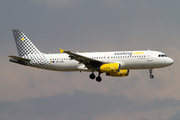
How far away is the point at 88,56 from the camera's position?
209 feet

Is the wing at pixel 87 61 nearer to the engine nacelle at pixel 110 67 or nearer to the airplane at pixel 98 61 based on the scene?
the airplane at pixel 98 61

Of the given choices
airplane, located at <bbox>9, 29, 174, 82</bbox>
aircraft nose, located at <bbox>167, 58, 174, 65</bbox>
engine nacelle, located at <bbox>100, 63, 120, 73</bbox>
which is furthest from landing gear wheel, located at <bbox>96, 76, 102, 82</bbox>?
aircraft nose, located at <bbox>167, 58, 174, 65</bbox>

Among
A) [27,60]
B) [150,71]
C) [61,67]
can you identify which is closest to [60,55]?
[61,67]

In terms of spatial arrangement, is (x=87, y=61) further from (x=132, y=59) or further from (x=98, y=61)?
(x=132, y=59)

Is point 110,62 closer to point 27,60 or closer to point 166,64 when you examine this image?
point 166,64

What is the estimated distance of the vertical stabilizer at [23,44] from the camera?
67.9 m

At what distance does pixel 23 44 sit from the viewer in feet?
227

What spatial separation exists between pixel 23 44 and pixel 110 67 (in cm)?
1938

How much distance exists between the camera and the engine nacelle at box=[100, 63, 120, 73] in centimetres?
5956

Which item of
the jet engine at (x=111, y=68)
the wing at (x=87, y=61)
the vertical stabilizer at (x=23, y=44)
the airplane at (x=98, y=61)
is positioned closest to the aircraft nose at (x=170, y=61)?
the airplane at (x=98, y=61)

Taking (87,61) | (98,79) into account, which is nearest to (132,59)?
(98,79)

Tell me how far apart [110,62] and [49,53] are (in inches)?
487

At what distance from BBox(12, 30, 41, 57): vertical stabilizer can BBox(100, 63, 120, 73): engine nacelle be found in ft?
46.1

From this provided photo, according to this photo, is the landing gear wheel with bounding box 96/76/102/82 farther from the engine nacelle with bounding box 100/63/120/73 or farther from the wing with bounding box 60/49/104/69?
the engine nacelle with bounding box 100/63/120/73
